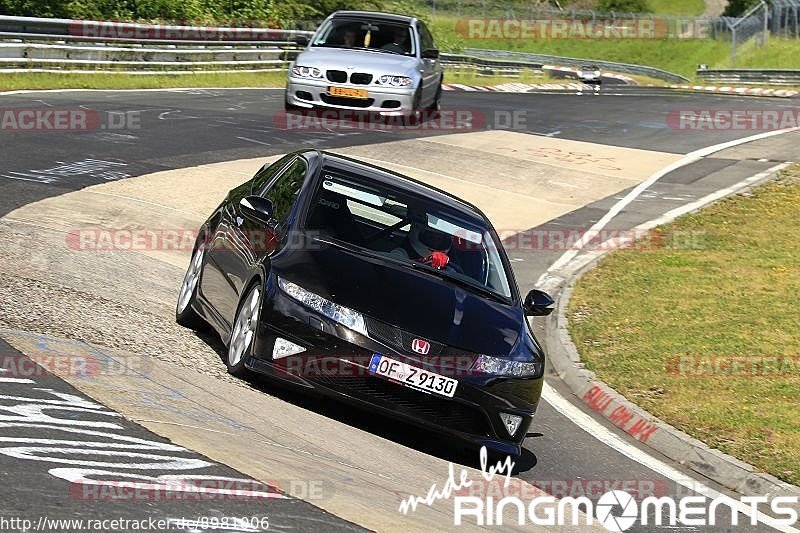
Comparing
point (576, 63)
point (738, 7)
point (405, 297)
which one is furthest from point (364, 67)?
point (738, 7)

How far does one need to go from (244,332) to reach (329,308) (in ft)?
2.46

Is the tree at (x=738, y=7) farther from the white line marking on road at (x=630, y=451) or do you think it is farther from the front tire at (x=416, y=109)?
the white line marking on road at (x=630, y=451)

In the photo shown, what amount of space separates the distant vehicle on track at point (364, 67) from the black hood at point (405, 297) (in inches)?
569

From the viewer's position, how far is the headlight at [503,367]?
25.7 feet

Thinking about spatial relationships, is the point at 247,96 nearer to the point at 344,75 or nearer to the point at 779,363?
the point at 344,75

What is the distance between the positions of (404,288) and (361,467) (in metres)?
1.51

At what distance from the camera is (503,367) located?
26.0 feet

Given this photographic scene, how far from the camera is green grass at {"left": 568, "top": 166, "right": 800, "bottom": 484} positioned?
31.3ft

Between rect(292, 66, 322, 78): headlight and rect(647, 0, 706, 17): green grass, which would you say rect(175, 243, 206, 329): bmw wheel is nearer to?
rect(292, 66, 322, 78): headlight

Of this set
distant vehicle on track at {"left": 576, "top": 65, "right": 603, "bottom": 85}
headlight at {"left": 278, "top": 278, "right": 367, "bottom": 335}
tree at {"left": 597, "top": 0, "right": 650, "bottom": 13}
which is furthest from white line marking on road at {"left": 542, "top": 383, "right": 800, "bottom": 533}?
tree at {"left": 597, "top": 0, "right": 650, "bottom": 13}

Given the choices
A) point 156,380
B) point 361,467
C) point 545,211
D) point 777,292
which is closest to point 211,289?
point 156,380
